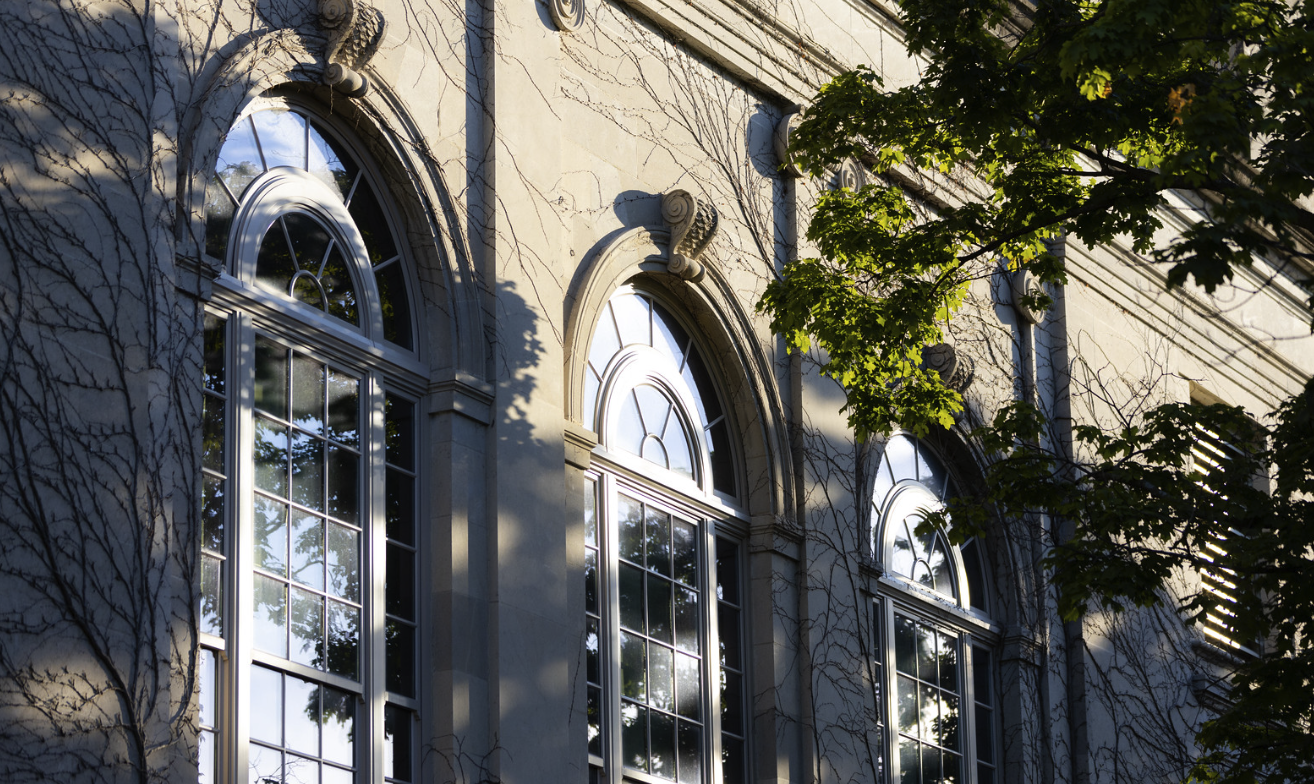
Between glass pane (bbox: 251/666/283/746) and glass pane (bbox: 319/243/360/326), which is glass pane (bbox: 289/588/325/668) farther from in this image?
glass pane (bbox: 319/243/360/326)

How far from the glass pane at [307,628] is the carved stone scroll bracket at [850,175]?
7.52 m

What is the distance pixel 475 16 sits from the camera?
12852mm

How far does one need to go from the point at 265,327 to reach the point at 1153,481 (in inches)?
235

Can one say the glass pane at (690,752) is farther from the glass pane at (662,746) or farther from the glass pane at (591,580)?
the glass pane at (591,580)

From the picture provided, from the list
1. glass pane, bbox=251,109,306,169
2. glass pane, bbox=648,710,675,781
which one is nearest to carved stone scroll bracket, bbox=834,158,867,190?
glass pane, bbox=648,710,675,781

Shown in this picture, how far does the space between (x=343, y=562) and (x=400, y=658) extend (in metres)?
0.73

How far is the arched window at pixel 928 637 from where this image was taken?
15.9 metres

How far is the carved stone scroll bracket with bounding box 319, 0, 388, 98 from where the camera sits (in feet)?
37.8

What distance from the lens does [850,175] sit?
16688mm

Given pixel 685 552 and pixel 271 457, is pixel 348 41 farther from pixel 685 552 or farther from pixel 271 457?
pixel 685 552

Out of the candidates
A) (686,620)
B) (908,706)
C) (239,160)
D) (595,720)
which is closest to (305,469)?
(239,160)

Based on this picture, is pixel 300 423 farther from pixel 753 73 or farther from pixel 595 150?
pixel 753 73

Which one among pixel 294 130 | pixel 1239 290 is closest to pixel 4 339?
pixel 294 130

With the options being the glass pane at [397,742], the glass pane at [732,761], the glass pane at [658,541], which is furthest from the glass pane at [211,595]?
the glass pane at [732,761]
